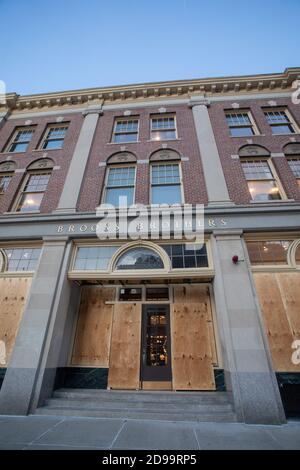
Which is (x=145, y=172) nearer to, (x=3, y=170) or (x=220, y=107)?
(x=220, y=107)

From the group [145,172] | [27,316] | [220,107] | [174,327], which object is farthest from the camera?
[220,107]

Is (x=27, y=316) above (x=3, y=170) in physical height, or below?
below

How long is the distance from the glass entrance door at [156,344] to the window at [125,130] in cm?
812

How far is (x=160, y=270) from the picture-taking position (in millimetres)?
7039

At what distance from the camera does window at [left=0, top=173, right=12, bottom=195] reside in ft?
31.9

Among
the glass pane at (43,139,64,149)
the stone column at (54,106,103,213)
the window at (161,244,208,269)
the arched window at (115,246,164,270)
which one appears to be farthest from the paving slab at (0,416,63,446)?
the glass pane at (43,139,64,149)

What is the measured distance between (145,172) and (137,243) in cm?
335

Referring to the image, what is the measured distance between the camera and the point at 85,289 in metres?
8.05

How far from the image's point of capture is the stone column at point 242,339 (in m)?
4.96

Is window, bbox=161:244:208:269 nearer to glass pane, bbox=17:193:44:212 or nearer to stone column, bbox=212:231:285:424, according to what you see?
stone column, bbox=212:231:285:424

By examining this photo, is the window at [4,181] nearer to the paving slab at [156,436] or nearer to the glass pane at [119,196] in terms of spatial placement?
the glass pane at [119,196]

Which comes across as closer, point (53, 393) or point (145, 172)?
point (53, 393)

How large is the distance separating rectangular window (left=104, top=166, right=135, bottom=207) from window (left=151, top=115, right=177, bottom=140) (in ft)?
8.19

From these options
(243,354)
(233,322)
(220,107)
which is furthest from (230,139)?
(243,354)
